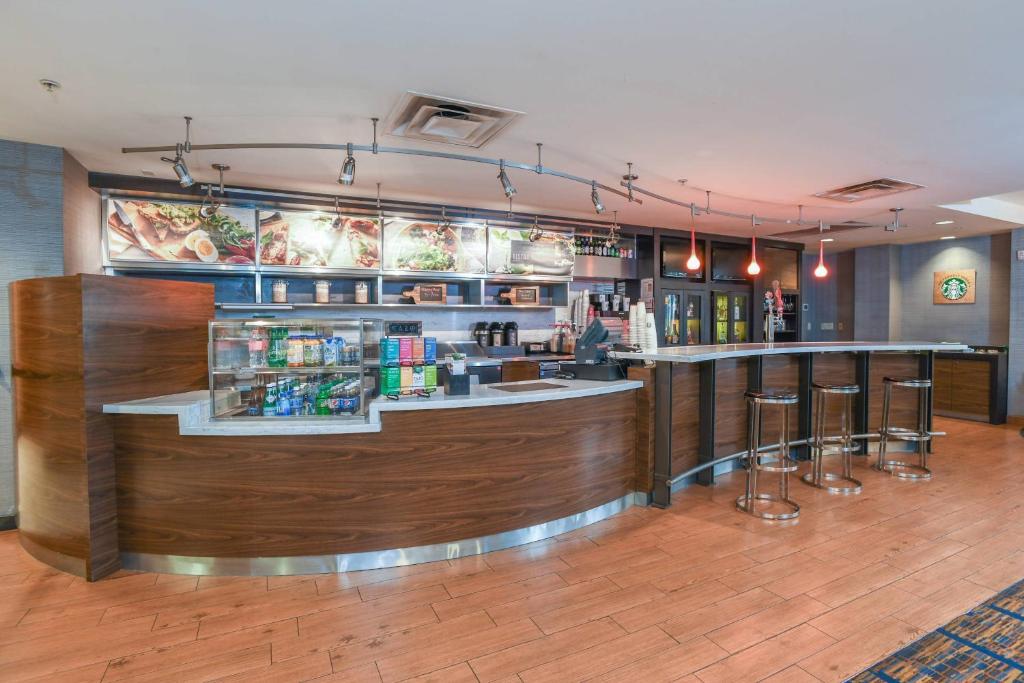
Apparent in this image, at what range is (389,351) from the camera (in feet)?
10.0

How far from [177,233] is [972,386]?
984cm

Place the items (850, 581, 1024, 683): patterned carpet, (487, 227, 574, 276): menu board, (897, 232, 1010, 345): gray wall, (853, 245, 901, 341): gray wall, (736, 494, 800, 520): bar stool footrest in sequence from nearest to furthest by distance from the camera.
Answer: (850, 581, 1024, 683): patterned carpet
(736, 494, 800, 520): bar stool footrest
(487, 227, 574, 276): menu board
(897, 232, 1010, 345): gray wall
(853, 245, 901, 341): gray wall

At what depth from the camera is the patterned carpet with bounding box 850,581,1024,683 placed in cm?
212

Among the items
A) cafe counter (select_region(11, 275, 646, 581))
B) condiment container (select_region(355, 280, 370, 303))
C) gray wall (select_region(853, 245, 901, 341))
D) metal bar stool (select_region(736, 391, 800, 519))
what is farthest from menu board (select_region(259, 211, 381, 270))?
gray wall (select_region(853, 245, 901, 341))

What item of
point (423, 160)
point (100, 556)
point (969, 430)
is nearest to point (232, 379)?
point (100, 556)

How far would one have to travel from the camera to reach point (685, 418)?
174 inches

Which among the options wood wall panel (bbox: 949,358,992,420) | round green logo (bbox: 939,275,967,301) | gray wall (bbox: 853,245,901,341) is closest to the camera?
wood wall panel (bbox: 949,358,992,420)

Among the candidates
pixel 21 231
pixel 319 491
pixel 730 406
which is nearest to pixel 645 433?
pixel 730 406

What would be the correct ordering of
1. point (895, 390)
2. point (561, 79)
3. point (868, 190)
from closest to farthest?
point (561, 79), point (868, 190), point (895, 390)

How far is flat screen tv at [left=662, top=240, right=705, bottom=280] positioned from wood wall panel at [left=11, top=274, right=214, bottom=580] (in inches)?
230

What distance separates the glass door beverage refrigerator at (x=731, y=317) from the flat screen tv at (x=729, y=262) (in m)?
0.24

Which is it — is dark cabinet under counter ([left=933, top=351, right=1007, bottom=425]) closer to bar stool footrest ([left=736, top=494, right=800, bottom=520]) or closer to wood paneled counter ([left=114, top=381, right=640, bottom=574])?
bar stool footrest ([left=736, top=494, right=800, bottom=520])

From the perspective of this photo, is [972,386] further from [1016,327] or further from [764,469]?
[764,469]

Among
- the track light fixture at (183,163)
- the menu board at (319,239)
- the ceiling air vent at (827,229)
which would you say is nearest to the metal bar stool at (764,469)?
the menu board at (319,239)
